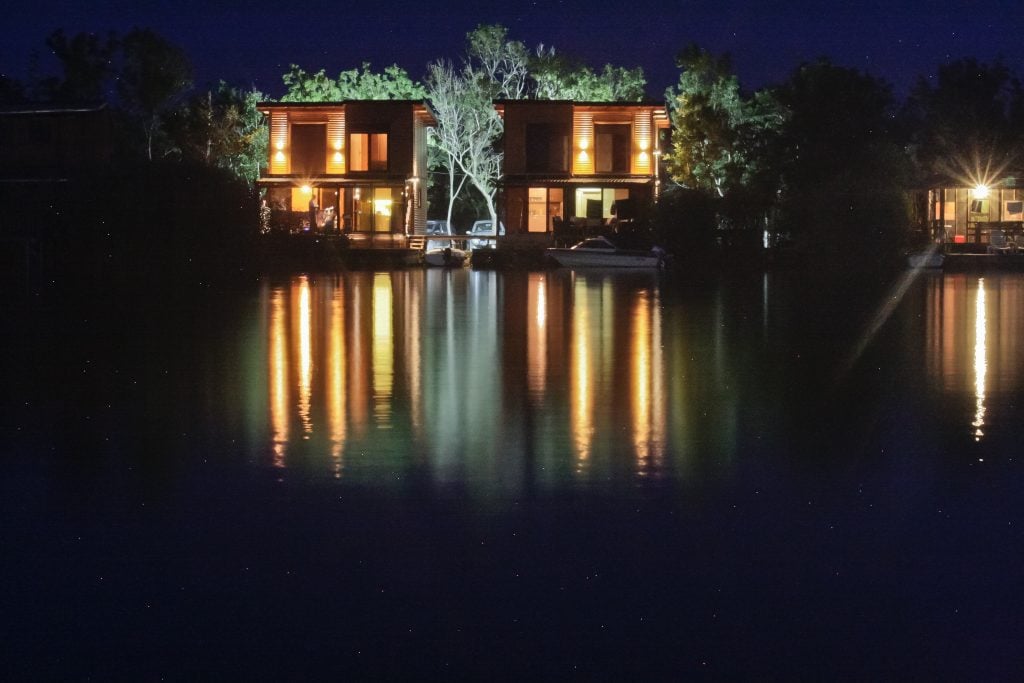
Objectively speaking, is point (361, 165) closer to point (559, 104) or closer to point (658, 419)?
point (559, 104)

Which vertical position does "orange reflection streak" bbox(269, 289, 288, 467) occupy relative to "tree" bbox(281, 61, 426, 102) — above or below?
below

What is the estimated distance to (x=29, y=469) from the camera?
9555 mm

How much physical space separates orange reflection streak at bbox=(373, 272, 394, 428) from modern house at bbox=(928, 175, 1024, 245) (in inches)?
1422

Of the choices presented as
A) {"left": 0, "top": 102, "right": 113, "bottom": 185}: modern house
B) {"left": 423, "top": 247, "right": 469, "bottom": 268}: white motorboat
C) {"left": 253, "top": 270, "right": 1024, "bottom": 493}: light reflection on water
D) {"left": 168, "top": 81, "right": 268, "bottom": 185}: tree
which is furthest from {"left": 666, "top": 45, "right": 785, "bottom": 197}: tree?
{"left": 253, "top": 270, "right": 1024, "bottom": 493}: light reflection on water

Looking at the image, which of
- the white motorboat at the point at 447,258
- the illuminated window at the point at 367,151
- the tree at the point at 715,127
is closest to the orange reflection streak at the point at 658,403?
the white motorboat at the point at 447,258

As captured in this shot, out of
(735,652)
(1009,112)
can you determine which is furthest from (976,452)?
(1009,112)

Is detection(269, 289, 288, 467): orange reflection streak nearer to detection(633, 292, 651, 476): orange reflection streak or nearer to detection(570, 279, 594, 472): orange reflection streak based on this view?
detection(570, 279, 594, 472): orange reflection streak

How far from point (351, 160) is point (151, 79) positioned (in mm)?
12192

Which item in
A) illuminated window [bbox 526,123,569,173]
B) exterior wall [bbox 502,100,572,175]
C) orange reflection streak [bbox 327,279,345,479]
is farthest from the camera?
illuminated window [bbox 526,123,569,173]

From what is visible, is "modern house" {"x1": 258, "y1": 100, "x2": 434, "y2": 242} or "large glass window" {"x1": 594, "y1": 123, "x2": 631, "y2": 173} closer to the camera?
"large glass window" {"x1": 594, "y1": 123, "x2": 631, "y2": 173}

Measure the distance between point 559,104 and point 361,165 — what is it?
9.42 m

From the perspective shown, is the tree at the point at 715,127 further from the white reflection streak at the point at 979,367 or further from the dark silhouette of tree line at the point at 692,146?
the white reflection streak at the point at 979,367

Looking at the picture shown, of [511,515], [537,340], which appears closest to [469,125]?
[537,340]

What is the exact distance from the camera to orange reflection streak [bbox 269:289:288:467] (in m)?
10.4
